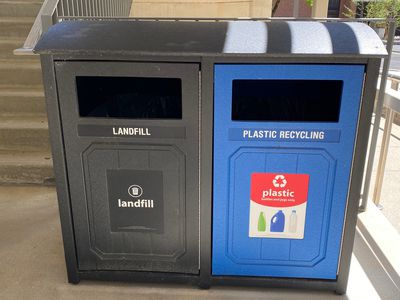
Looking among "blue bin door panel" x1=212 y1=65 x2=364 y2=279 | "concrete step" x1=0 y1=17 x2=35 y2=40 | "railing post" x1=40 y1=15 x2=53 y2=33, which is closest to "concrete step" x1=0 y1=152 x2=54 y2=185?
"railing post" x1=40 y1=15 x2=53 y2=33

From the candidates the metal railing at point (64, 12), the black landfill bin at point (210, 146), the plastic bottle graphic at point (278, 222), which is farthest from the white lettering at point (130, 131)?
the plastic bottle graphic at point (278, 222)

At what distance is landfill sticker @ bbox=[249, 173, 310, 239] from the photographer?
7.21 feet

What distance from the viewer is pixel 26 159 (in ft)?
12.7

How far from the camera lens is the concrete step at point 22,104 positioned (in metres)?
4.25

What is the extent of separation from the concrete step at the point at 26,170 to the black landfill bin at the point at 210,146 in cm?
158

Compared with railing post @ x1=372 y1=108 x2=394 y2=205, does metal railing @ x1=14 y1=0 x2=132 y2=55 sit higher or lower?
higher

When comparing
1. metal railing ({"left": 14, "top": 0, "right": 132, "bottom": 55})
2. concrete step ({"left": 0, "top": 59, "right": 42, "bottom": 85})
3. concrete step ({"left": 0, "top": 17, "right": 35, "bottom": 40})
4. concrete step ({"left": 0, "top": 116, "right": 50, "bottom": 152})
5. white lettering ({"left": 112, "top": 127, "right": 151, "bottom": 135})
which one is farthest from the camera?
concrete step ({"left": 0, "top": 17, "right": 35, "bottom": 40})

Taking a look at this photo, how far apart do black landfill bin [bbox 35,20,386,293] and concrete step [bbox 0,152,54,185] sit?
5.19 feet

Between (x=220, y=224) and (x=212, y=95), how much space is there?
0.72m

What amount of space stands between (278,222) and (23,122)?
2.96 metres

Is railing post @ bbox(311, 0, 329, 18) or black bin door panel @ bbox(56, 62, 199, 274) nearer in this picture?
black bin door panel @ bbox(56, 62, 199, 274)

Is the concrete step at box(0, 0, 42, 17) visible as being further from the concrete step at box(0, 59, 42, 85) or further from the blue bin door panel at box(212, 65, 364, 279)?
the blue bin door panel at box(212, 65, 364, 279)

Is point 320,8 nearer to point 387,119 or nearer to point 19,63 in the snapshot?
point 19,63

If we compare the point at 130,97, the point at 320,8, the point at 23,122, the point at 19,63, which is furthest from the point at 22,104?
the point at 320,8
